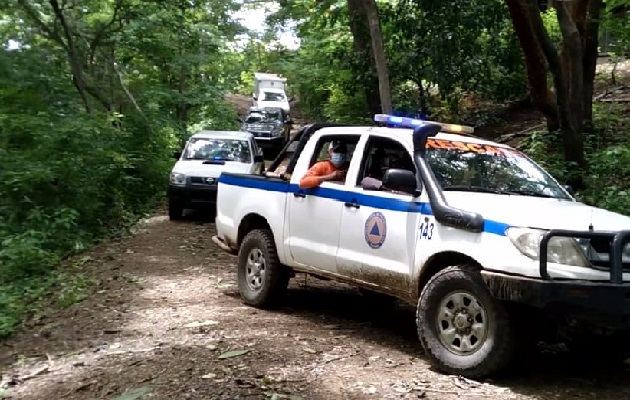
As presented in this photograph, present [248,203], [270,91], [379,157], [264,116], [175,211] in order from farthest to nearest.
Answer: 1. [270,91]
2. [264,116]
3. [175,211]
4. [248,203]
5. [379,157]

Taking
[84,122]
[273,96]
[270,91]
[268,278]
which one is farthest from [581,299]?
[270,91]

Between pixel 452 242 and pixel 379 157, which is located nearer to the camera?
pixel 452 242

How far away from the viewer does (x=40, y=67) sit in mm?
16469

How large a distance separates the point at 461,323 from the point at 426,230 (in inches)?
30.5

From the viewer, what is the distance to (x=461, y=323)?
4.83m

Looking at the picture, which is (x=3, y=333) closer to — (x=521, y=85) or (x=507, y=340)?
(x=507, y=340)

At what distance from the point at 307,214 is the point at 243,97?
49592 mm

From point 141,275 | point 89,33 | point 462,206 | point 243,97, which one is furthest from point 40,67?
point 243,97

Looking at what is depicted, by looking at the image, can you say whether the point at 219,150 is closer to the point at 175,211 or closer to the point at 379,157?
the point at 175,211

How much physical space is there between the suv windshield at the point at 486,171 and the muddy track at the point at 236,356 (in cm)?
Answer: 139

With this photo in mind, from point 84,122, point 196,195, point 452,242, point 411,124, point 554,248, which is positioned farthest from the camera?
point 84,122

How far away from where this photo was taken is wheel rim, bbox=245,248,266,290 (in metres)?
7.12

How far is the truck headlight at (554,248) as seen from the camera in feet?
14.2

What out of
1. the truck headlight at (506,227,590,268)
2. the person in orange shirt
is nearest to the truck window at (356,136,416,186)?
the person in orange shirt
